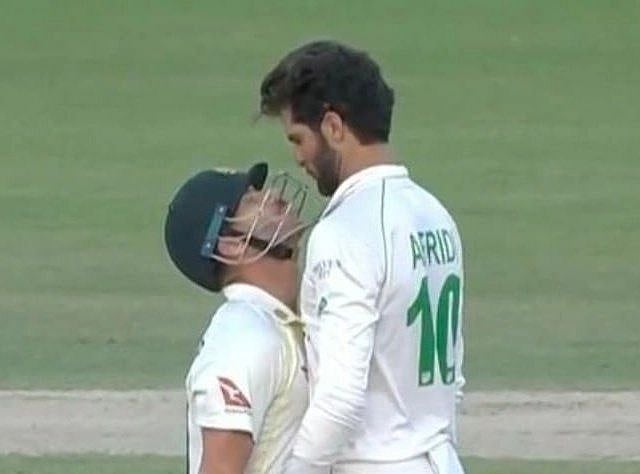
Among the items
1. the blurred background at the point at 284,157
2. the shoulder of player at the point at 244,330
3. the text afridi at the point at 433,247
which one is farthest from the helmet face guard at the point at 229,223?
the blurred background at the point at 284,157

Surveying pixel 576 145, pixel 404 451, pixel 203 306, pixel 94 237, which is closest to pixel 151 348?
pixel 203 306

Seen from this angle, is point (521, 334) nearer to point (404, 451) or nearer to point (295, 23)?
point (404, 451)

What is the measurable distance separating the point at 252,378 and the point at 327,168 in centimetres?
54

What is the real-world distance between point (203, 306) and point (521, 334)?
6.94ft

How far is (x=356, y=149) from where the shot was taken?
409 centimetres

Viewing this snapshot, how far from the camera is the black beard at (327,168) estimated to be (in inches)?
161

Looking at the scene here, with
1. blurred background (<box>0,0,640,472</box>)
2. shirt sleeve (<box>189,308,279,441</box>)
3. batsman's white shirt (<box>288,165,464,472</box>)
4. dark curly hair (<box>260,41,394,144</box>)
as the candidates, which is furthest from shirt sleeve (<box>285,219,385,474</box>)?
blurred background (<box>0,0,640,472</box>)

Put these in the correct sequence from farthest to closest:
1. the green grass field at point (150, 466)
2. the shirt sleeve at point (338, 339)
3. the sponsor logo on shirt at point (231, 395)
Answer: the green grass field at point (150, 466), the shirt sleeve at point (338, 339), the sponsor logo on shirt at point (231, 395)

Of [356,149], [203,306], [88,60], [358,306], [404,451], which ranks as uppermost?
[356,149]

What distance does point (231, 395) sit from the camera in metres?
3.77

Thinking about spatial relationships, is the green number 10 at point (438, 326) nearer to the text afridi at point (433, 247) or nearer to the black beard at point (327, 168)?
the text afridi at point (433, 247)

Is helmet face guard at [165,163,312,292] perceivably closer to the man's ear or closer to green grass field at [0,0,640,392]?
the man's ear

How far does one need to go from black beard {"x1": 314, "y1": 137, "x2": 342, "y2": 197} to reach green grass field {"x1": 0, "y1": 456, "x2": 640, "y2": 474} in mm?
4934

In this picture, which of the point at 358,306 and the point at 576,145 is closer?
the point at 358,306
